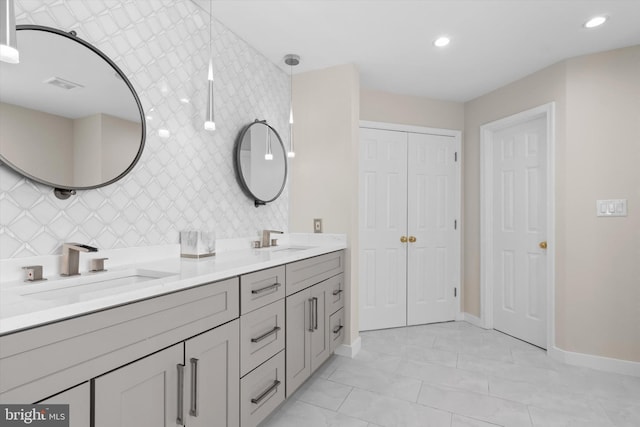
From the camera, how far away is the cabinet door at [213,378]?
1.27m

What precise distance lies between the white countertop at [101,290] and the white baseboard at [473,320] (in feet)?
8.31

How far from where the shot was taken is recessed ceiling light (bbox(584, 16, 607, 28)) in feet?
7.20

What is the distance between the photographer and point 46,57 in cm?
132

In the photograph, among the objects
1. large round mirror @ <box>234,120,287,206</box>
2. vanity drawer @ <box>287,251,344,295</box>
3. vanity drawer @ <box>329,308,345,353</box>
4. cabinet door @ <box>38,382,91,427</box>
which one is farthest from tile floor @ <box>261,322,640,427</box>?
large round mirror @ <box>234,120,287,206</box>

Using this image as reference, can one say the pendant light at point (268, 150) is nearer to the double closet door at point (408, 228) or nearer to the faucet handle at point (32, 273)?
the double closet door at point (408, 228)

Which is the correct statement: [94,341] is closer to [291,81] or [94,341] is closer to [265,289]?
[265,289]

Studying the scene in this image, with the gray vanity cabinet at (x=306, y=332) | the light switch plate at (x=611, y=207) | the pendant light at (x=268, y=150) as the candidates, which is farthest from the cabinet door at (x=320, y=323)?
the light switch plate at (x=611, y=207)

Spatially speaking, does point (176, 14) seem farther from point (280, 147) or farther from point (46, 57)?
point (280, 147)

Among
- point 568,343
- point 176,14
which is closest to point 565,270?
point 568,343

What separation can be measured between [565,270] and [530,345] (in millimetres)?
823

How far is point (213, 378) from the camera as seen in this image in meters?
1.38

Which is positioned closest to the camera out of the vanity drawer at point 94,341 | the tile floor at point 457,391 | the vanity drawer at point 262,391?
the vanity drawer at point 94,341

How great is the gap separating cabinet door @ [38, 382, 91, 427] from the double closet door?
272 centimetres

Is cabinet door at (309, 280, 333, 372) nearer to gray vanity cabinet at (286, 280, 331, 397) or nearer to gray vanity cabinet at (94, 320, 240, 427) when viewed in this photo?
gray vanity cabinet at (286, 280, 331, 397)
